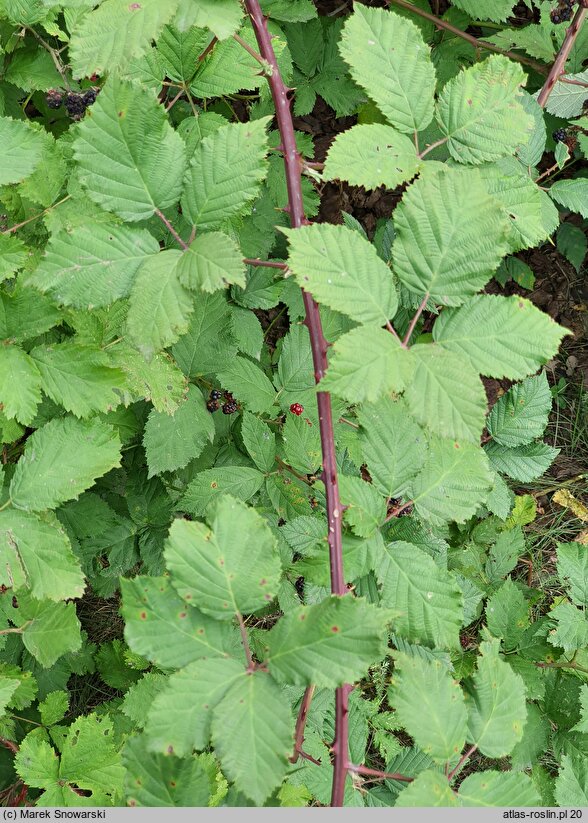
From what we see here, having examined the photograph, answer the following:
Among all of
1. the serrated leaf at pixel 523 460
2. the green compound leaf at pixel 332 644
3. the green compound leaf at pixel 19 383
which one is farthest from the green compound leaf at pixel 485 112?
the serrated leaf at pixel 523 460

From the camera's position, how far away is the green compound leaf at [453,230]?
122 cm

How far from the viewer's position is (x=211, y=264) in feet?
3.82

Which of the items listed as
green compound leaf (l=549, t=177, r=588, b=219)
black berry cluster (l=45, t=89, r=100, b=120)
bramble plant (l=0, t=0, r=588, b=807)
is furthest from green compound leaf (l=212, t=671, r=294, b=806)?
green compound leaf (l=549, t=177, r=588, b=219)

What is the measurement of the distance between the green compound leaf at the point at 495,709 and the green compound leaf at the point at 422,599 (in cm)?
10

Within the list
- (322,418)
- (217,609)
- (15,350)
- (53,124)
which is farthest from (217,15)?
(53,124)

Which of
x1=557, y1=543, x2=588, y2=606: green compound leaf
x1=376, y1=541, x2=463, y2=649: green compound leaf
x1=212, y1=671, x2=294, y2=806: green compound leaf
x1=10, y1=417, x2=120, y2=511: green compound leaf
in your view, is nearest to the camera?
x1=212, y1=671, x2=294, y2=806: green compound leaf

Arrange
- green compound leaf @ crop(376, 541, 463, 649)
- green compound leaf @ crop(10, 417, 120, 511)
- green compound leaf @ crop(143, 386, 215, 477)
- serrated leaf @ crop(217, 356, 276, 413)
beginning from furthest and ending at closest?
serrated leaf @ crop(217, 356, 276, 413) → green compound leaf @ crop(143, 386, 215, 477) → green compound leaf @ crop(10, 417, 120, 511) → green compound leaf @ crop(376, 541, 463, 649)

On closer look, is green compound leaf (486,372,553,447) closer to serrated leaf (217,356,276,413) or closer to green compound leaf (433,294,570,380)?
serrated leaf (217,356,276,413)

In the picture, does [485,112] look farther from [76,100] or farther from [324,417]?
→ [76,100]

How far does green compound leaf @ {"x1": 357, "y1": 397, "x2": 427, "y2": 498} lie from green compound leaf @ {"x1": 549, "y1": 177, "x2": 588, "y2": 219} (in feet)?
4.33

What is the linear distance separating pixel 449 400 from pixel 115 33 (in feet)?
2.95

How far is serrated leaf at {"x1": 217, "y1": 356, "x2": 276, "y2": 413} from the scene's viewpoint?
2170 millimetres

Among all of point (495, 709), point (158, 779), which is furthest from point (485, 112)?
point (158, 779)

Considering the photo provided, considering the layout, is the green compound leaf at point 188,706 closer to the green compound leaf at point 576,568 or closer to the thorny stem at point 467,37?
the green compound leaf at point 576,568
